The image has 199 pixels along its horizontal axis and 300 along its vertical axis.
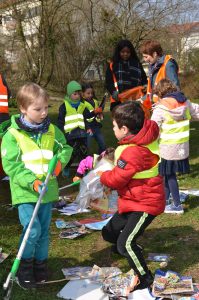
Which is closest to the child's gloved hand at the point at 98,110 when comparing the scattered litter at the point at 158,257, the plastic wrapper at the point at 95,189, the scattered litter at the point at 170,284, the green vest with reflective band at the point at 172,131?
the green vest with reflective band at the point at 172,131

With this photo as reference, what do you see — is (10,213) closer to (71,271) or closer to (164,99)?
(71,271)

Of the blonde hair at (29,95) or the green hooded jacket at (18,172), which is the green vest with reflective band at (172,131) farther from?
the blonde hair at (29,95)

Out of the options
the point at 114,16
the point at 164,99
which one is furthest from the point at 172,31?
the point at 164,99

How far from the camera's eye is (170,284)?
11.4ft

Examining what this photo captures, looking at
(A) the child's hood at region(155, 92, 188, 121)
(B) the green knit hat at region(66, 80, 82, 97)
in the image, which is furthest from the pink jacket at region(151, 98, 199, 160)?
(B) the green knit hat at region(66, 80, 82, 97)

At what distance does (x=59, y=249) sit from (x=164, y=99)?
228 centimetres

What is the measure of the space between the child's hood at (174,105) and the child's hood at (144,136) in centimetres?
192

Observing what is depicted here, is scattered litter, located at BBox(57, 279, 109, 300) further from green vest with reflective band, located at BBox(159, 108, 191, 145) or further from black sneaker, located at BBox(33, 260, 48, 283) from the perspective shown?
green vest with reflective band, located at BBox(159, 108, 191, 145)

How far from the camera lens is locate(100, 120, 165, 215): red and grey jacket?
333 centimetres

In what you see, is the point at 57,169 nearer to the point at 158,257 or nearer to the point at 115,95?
the point at 158,257

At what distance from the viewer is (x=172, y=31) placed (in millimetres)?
17719

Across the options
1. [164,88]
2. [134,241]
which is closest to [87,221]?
[134,241]

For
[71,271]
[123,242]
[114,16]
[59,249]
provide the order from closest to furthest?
[123,242] < [71,271] < [59,249] < [114,16]

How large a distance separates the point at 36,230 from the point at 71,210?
2166mm
